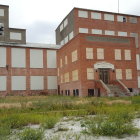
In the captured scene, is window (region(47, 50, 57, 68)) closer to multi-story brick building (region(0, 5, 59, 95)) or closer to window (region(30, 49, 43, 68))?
multi-story brick building (region(0, 5, 59, 95))

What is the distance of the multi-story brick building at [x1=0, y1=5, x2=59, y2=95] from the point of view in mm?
46219

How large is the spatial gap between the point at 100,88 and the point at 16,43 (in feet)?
74.1

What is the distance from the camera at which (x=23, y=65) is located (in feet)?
157

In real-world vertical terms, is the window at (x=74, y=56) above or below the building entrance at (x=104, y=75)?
above

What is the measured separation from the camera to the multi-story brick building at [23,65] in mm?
46219

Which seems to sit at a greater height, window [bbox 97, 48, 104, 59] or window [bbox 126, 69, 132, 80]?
window [bbox 97, 48, 104, 59]

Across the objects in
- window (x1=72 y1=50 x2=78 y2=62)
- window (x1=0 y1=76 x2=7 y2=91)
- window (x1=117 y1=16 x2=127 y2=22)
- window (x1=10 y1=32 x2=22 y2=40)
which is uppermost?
window (x1=117 y1=16 x2=127 y2=22)

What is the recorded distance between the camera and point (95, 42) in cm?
3666

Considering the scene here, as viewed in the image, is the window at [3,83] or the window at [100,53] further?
the window at [3,83]

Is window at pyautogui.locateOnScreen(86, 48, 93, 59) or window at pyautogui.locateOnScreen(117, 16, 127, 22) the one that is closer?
window at pyautogui.locateOnScreen(86, 48, 93, 59)

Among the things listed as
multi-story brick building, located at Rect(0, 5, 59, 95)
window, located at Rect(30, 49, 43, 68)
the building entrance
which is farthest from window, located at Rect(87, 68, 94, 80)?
window, located at Rect(30, 49, 43, 68)

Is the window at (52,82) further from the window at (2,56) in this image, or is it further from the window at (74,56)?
the window at (74,56)

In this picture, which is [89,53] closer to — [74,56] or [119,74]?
[74,56]

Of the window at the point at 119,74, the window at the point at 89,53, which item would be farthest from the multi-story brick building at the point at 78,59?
the window at the point at 119,74
